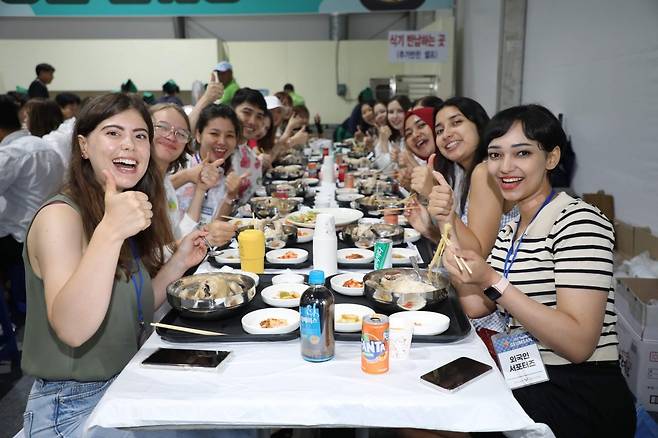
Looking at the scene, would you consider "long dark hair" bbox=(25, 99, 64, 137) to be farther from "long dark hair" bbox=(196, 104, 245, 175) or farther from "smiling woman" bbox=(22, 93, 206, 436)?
"smiling woman" bbox=(22, 93, 206, 436)

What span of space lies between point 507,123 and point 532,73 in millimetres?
4168

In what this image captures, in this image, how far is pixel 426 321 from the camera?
1.54 metres

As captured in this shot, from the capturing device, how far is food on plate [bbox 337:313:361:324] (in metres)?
1.52

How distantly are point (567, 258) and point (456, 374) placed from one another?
53 cm

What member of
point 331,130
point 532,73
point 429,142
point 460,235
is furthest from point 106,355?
point 331,130

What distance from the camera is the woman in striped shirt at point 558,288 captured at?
58.8 inches

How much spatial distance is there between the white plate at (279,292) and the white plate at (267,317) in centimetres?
3

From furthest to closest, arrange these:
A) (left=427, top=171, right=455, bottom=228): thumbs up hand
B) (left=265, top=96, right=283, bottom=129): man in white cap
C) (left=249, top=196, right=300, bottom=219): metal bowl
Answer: (left=265, top=96, right=283, bottom=129): man in white cap
(left=249, top=196, right=300, bottom=219): metal bowl
(left=427, top=171, right=455, bottom=228): thumbs up hand

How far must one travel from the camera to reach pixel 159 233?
187 cm

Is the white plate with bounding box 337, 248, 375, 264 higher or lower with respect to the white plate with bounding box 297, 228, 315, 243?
lower

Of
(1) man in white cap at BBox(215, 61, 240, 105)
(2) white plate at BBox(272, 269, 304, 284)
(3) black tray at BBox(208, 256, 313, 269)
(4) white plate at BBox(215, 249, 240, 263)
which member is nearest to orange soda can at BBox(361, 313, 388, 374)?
(2) white plate at BBox(272, 269, 304, 284)

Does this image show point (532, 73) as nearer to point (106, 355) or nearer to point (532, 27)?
point (532, 27)

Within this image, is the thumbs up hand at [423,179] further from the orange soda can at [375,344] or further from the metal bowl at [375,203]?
the orange soda can at [375,344]

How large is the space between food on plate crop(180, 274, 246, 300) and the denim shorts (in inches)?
14.6
